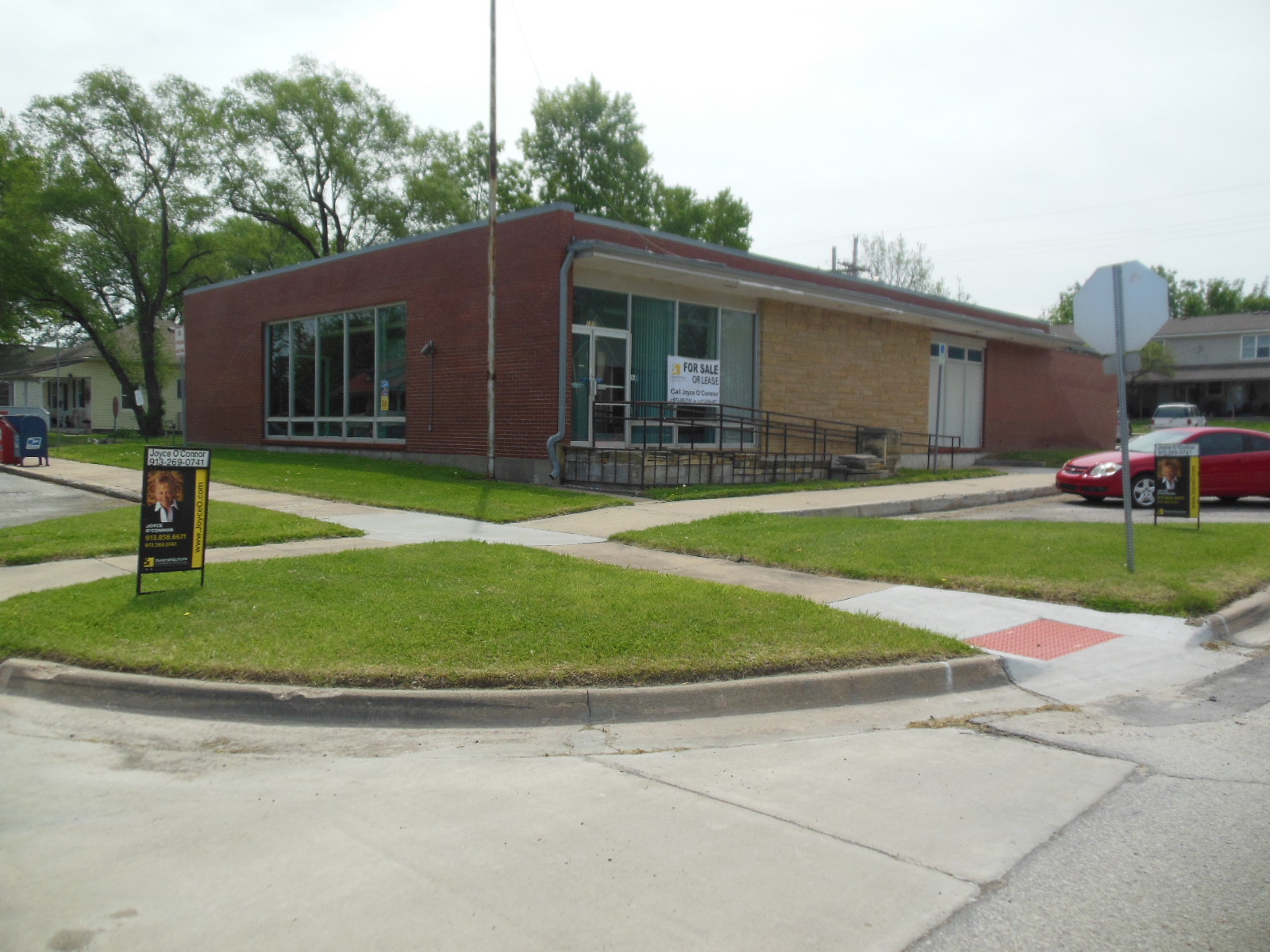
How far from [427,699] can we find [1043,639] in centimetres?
486

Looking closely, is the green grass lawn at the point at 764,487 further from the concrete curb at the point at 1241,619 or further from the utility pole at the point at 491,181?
the concrete curb at the point at 1241,619

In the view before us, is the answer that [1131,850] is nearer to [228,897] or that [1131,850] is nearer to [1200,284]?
[228,897]

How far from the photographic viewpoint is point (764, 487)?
17.6m

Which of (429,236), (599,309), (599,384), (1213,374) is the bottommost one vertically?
(599,384)

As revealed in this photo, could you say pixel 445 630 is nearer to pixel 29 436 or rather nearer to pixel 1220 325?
pixel 29 436

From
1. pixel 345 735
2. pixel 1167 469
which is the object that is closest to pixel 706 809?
pixel 345 735

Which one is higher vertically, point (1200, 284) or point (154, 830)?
point (1200, 284)

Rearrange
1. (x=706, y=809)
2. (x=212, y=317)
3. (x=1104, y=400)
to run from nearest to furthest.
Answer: (x=706, y=809)
(x=212, y=317)
(x=1104, y=400)

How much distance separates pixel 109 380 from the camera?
50.8m

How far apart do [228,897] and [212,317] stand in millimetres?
28539

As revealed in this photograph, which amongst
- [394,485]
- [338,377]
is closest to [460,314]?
[394,485]

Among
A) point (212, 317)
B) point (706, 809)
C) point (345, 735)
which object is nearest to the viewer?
point (706, 809)

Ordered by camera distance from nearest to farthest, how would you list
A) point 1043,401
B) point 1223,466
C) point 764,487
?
1. point 1223,466
2. point 764,487
3. point 1043,401

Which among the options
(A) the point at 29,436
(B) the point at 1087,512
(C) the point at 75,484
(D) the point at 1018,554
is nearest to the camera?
(D) the point at 1018,554
